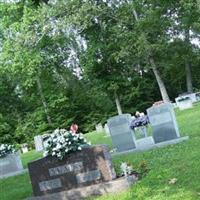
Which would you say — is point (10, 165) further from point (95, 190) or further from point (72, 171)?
point (95, 190)

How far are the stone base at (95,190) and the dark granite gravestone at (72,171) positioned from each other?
155 mm

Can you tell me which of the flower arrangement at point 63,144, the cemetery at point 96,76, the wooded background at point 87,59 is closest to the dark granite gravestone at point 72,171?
the flower arrangement at point 63,144

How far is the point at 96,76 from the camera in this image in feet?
148

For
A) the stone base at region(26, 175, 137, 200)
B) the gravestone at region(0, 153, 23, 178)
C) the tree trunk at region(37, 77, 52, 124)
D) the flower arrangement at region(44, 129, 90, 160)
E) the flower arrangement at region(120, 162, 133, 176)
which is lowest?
the stone base at region(26, 175, 137, 200)

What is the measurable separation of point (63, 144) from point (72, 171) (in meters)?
0.56

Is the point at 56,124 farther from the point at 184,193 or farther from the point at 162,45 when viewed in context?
the point at 184,193

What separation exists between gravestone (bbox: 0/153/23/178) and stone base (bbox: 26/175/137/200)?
24.9 feet

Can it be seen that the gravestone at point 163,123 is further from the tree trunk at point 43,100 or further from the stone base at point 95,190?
the tree trunk at point 43,100

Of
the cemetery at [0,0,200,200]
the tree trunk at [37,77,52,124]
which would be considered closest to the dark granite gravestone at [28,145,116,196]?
the cemetery at [0,0,200,200]

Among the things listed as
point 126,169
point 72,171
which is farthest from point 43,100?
point 126,169

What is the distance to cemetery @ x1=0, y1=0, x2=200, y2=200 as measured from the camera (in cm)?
1577

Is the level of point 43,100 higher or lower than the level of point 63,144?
higher

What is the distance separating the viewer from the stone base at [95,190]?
952 centimetres

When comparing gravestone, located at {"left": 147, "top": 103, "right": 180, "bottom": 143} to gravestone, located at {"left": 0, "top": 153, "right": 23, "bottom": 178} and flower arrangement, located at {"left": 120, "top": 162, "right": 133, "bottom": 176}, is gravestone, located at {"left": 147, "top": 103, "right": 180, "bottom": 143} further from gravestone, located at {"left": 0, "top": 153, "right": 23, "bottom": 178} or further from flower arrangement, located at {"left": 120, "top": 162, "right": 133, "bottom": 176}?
gravestone, located at {"left": 0, "top": 153, "right": 23, "bottom": 178}
